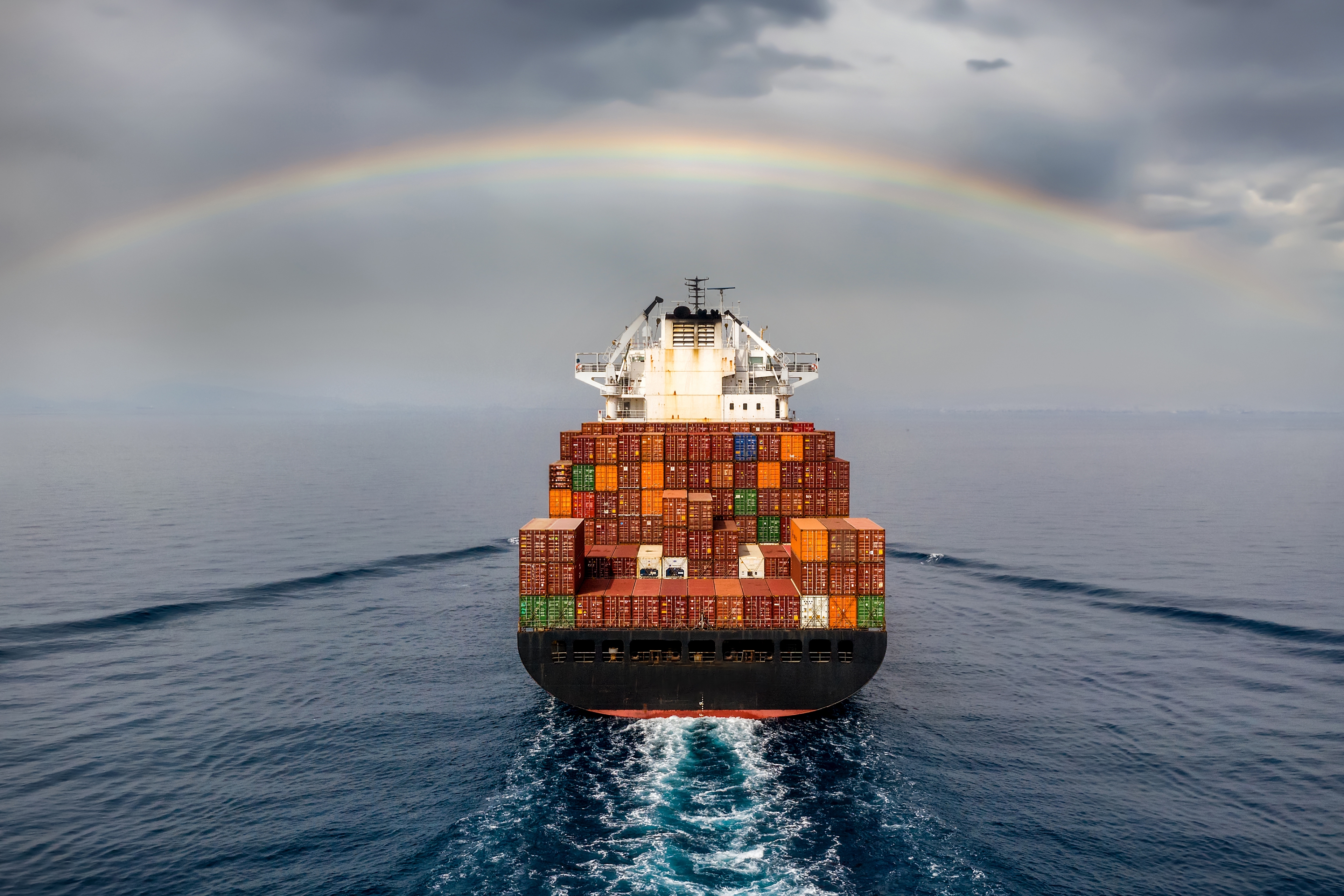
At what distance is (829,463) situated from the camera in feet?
156

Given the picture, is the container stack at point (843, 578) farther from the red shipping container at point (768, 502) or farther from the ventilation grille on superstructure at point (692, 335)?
the ventilation grille on superstructure at point (692, 335)

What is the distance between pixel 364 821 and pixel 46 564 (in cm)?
6406

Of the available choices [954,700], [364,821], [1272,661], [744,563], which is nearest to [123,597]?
[364,821]

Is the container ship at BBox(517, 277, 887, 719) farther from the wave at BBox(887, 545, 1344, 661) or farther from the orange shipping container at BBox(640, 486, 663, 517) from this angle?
the wave at BBox(887, 545, 1344, 661)

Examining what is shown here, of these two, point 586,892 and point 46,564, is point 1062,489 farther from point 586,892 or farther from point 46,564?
point 46,564

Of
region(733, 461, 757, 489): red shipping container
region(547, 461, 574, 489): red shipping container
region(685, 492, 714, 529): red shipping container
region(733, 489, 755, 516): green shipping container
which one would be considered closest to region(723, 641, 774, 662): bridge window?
region(685, 492, 714, 529): red shipping container

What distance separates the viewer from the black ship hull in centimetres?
3875

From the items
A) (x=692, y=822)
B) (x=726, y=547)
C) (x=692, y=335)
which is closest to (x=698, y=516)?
(x=726, y=547)

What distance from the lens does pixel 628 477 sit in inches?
1842

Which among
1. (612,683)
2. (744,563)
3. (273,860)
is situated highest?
(744,563)

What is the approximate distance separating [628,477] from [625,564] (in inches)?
220

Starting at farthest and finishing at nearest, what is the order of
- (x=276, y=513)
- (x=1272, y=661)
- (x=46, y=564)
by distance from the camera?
(x=276, y=513)
(x=46, y=564)
(x=1272, y=661)

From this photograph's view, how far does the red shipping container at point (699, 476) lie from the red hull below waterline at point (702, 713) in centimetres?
1399

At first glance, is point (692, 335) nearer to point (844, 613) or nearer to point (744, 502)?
point (744, 502)
